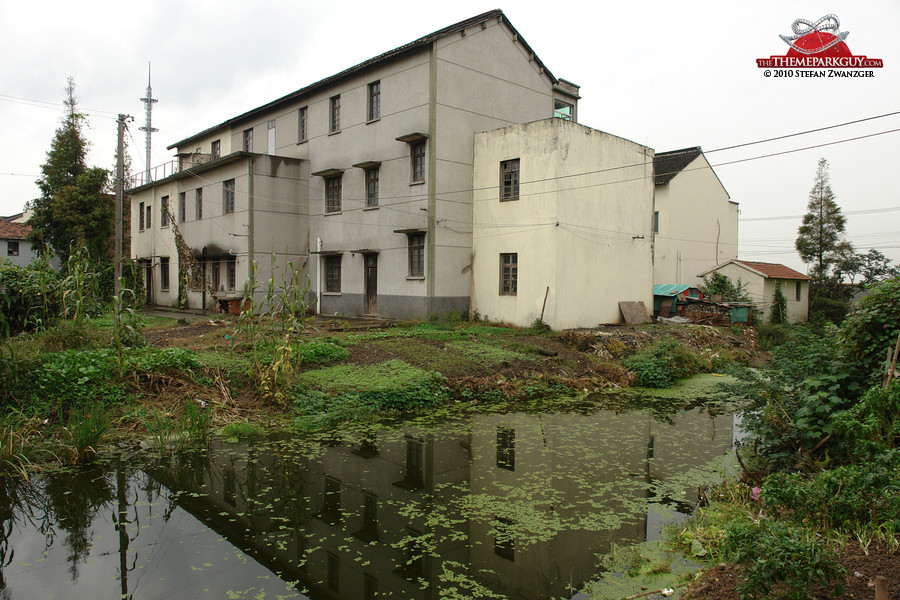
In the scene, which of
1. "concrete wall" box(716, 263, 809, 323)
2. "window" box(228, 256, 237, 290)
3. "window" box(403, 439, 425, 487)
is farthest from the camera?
"window" box(228, 256, 237, 290)

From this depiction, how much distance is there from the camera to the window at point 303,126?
24500 mm

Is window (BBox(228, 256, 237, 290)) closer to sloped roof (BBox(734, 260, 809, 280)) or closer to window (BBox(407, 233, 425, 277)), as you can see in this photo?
window (BBox(407, 233, 425, 277))

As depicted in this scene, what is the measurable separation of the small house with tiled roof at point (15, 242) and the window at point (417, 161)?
36139mm

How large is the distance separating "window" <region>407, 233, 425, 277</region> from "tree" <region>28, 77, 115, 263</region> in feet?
70.4

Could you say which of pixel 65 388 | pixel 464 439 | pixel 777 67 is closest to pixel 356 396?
pixel 464 439

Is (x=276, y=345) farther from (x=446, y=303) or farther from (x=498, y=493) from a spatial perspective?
(x=446, y=303)

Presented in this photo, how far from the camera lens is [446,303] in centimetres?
1970

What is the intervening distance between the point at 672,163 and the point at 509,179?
12422 millimetres

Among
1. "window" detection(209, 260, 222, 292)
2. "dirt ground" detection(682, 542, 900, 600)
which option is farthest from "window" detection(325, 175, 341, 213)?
"dirt ground" detection(682, 542, 900, 600)

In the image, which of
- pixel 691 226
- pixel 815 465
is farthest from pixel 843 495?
pixel 691 226

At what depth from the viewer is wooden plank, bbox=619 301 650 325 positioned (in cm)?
2058

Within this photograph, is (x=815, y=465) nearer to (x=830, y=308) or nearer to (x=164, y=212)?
(x=830, y=308)

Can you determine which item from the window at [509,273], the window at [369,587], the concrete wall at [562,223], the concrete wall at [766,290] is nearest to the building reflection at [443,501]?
the window at [369,587]

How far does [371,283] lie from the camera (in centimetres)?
2195
